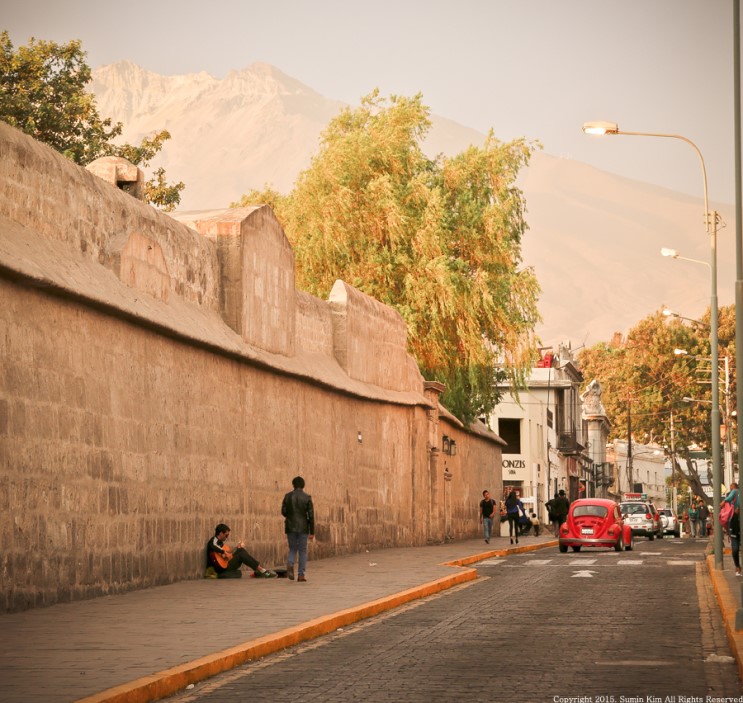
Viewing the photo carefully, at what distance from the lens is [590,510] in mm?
36469

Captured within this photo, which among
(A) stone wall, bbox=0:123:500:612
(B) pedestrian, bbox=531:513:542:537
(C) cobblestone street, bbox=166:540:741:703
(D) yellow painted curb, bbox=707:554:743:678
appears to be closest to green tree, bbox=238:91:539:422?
(A) stone wall, bbox=0:123:500:612

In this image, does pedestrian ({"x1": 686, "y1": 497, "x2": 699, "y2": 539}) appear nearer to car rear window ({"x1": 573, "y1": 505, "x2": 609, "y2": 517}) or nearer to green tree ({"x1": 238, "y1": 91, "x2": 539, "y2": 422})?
green tree ({"x1": 238, "y1": 91, "x2": 539, "y2": 422})

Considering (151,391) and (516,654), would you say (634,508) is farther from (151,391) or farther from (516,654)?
(516,654)

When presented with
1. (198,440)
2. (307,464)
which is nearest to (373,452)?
(307,464)

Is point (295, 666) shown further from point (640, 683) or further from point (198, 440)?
point (198, 440)

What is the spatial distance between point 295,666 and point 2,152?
293 inches

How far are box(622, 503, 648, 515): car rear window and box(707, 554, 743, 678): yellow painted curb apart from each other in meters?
31.9

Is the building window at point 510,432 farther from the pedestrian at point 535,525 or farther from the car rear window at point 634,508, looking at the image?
the car rear window at point 634,508

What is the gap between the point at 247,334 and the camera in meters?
24.2

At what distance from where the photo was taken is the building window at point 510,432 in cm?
6962

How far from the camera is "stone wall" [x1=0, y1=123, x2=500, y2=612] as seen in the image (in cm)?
1568

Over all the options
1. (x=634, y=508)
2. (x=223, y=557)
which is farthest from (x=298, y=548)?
(x=634, y=508)

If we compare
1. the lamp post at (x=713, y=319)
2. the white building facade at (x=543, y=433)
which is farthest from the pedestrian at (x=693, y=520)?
the lamp post at (x=713, y=319)

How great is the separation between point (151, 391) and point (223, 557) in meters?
3.48
